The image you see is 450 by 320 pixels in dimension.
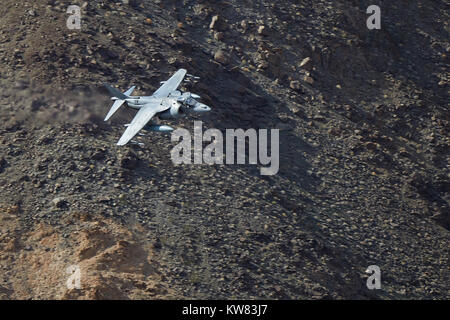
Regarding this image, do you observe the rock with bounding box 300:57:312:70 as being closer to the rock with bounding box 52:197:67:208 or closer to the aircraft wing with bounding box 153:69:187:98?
the aircraft wing with bounding box 153:69:187:98

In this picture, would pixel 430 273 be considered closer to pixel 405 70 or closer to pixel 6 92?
pixel 405 70

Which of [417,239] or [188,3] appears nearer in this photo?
[417,239]

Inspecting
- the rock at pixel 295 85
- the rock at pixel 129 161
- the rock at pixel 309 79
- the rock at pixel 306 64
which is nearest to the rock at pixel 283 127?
the rock at pixel 295 85

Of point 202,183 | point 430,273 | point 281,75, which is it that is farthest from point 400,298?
point 281,75

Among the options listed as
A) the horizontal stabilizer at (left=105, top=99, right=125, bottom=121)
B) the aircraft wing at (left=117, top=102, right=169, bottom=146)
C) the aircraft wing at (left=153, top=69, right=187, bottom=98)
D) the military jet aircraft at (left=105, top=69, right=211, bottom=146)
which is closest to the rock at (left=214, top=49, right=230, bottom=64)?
the aircraft wing at (left=153, top=69, right=187, bottom=98)

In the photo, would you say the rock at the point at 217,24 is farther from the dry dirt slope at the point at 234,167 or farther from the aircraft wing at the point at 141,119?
the aircraft wing at the point at 141,119

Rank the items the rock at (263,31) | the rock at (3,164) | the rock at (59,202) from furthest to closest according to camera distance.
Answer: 1. the rock at (263,31)
2. the rock at (3,164)
3. the rock at (59,202)
